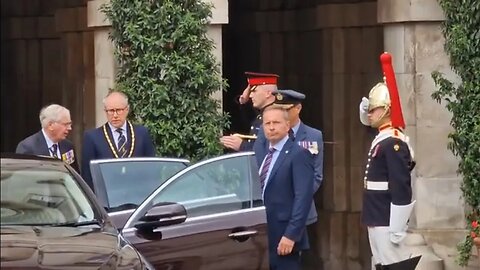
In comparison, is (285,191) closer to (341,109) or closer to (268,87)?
(268,87)

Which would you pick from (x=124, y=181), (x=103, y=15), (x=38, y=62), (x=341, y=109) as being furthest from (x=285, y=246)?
(x=38, y=62)

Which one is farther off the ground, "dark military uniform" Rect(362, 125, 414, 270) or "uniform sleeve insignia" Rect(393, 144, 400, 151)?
"uniform sleeve insignia" Rect(393, 144, 400, 151)

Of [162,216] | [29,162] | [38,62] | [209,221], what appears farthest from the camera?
[38,62]

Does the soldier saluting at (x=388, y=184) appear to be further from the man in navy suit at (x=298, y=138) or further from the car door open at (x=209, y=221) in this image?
the car door open at (x=209, y=221)

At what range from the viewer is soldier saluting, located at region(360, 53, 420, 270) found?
28.9ft

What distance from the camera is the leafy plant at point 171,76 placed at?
11.3 m

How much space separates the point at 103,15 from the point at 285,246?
14.0 feet

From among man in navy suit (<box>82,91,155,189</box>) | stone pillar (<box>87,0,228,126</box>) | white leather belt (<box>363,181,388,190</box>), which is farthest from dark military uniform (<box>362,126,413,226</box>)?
stone pillar (<box>87,0,228,126</box>)

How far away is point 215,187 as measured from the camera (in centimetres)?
867

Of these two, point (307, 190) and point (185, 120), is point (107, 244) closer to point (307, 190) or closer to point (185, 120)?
point (307, 190)

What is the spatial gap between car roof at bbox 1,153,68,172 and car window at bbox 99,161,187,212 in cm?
35

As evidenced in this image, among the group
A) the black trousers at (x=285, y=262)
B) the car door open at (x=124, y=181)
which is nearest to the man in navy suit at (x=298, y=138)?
the black trousers at (x=285, y=262)

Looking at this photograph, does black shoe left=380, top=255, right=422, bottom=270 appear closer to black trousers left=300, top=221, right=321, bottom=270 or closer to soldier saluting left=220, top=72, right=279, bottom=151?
soldier saluting left=220, top=72, right=279, bottom=151

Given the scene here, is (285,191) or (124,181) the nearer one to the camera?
(124,181)
